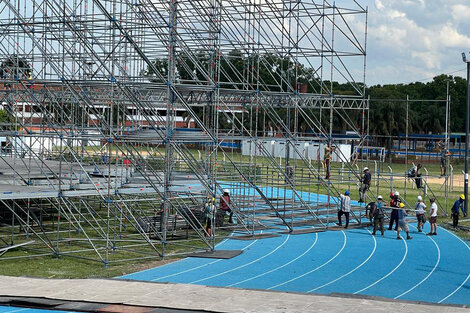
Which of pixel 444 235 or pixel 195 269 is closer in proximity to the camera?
pixel 195 269

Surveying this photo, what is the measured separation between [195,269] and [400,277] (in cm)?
528

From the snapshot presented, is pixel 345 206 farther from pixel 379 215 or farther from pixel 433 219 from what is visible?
pixel 433 219

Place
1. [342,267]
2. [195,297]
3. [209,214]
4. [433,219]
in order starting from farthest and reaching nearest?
1. [433,219]
2. [209,214]
3. [342,267]
4. [195,297]

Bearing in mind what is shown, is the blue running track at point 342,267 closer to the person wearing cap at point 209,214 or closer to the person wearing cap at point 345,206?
the person wearing cap at point 209,214

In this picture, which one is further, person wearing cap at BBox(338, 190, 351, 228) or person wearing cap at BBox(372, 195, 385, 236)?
person wearing cap at BBox(338, 190, 351, 228)

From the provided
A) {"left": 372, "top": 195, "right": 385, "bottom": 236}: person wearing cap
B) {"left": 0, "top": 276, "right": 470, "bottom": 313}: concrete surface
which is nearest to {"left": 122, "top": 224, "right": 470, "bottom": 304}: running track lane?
{"left": 372, "top": 195, "right": 385, "bottom": 236}: person wearing cap

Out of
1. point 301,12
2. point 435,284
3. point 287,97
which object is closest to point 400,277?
point 435,284

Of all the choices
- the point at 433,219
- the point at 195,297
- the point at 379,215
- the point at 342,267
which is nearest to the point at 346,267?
the point at 342,267

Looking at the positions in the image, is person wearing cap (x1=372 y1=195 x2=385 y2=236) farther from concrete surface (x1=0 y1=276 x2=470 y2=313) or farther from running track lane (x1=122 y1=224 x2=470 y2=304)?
concrete surface (x1=0 y1=276 x2=470 y2=313)

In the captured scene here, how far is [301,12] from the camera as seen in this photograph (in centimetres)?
3356

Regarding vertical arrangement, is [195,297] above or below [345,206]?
below

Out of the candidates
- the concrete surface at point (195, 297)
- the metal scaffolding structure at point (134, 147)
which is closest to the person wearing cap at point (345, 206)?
the metal scaffolding structure at point (134, 147)

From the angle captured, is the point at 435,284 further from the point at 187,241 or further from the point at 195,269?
the point at 187,241

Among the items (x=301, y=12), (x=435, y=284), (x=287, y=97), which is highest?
(x=301, y=12)
